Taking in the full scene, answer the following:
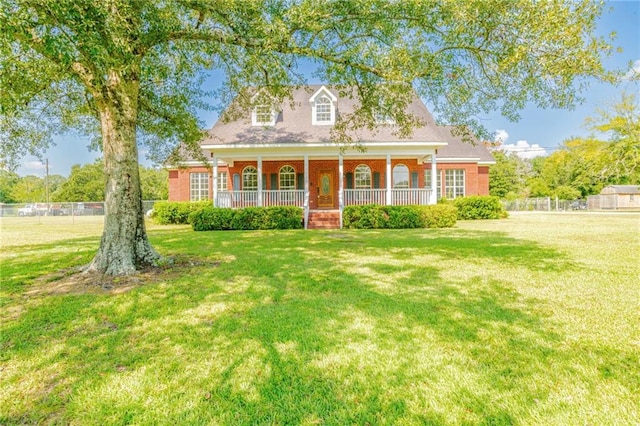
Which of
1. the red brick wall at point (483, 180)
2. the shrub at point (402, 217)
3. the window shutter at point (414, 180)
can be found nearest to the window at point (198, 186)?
the shrub at point (402, 217)

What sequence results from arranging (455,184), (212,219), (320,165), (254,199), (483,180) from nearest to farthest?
(212,219) < (254,199) < (320,165) < (455,184) < (483,180)

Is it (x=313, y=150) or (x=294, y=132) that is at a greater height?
(x=294, y=132)

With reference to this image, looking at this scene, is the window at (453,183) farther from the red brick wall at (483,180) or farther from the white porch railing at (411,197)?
the white porch railing at (411,197)

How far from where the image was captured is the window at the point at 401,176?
18172 millimetres

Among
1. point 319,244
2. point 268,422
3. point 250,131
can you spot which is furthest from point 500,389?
point 250,131

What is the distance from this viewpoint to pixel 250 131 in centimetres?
1586

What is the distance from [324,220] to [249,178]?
5863 millimetres

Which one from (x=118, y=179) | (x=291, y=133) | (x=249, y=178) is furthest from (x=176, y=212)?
(x=118, y=179)

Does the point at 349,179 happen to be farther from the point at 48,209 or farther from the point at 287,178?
the point at 48,209

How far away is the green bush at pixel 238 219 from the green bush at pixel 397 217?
3.00 metres

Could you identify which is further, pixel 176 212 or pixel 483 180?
pixel 483 180

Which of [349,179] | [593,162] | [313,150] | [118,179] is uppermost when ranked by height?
[593,162]

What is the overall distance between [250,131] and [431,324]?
14208 mm

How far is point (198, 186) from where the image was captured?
21266 millimetres
